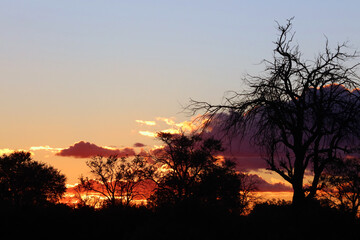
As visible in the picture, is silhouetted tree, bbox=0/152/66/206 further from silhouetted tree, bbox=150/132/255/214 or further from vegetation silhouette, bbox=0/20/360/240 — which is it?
vegetation silhouette, bbox=0/20/360/240

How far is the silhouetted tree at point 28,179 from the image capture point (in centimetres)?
5691

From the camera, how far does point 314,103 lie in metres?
15.4

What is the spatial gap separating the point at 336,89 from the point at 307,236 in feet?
17.7

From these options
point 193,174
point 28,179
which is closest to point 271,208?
point 193,174

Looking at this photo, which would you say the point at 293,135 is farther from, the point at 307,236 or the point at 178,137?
the point at 178,137

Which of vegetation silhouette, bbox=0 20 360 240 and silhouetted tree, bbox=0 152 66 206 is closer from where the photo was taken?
vegetation silhouette, bbox=0 20 360 240

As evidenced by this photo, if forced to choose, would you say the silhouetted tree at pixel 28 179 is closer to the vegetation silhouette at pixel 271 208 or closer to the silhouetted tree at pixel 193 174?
the silhouetted tree at pixel 193 174

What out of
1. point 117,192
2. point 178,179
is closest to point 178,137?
point 178,179

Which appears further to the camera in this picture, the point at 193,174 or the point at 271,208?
the point at 193,174

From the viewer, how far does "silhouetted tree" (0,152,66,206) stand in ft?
187

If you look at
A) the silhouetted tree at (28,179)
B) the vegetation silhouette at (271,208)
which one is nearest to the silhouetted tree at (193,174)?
the silhouetted tree at (28,179)

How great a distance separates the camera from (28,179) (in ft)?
189

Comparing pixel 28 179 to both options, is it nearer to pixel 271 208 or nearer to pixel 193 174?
pixel 193 174

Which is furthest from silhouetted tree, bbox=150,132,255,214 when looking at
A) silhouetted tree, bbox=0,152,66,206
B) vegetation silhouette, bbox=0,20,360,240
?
vegetation silhouette, bbox=0,20,360,240
